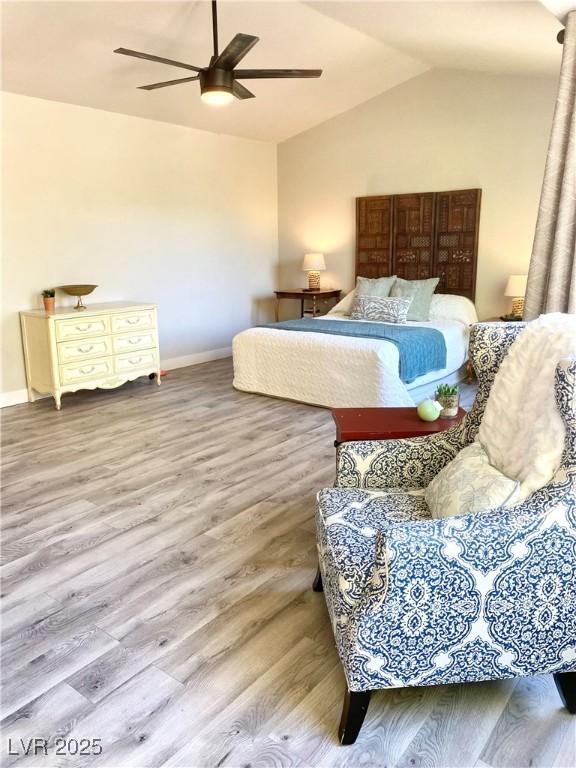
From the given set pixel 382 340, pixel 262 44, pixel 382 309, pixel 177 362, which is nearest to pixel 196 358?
pixel 177 362

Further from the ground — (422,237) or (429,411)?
(422,237)

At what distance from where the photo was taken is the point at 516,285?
528 cm

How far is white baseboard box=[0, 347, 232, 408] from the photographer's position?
4894 mm

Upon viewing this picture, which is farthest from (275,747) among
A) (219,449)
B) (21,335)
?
(21,335)

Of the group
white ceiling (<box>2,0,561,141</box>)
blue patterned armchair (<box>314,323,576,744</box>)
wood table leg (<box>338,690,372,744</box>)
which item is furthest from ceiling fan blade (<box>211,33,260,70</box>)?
wood table leg (<box>338,690,372,744</box>)

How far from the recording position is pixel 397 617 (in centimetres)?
143

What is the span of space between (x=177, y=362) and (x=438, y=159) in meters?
3.51

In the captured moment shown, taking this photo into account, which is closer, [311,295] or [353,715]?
[353,715]

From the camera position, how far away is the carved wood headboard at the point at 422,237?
5.82 meters

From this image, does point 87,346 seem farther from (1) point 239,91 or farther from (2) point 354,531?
(2) point 354,531

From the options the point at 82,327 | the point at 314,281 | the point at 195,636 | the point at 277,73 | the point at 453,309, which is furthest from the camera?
the point at 314,281

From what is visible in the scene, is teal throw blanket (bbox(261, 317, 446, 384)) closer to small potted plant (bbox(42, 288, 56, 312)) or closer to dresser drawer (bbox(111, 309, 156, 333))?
dresser drawer (bbox(111, 309, 156, 333))

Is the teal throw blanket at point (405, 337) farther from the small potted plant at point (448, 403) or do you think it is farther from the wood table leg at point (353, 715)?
the wood table leg at point (353, 715)

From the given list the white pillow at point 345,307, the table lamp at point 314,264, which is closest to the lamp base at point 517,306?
the white pillow at point 345,307
